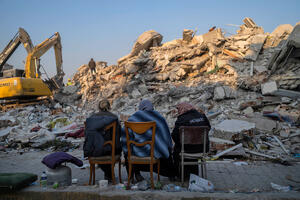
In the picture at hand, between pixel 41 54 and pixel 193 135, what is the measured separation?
17633mm

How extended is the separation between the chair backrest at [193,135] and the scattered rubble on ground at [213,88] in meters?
2.35

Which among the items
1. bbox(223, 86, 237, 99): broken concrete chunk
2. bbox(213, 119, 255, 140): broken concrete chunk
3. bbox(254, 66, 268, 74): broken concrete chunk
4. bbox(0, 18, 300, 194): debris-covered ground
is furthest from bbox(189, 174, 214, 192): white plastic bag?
bbox(254, 66, 268, 74): broken concrete chunk

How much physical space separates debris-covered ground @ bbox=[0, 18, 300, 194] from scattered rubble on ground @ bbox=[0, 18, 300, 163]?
26 millimetres

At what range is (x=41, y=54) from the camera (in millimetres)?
17688

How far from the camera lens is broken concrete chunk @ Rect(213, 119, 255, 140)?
5.57 m

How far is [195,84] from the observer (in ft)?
44.0

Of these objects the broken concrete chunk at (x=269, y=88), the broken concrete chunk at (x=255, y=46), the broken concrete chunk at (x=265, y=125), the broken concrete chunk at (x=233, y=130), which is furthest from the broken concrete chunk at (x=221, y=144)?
the broken concrete chunk at (x=255, y=46)

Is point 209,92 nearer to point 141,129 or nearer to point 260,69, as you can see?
point 260,69

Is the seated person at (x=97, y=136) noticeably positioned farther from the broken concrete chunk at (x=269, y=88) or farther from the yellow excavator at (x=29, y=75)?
the yellow excavator at (x=29, y=75)

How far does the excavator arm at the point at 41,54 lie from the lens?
16.8m

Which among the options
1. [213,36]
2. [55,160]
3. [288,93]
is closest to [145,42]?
[213,36]

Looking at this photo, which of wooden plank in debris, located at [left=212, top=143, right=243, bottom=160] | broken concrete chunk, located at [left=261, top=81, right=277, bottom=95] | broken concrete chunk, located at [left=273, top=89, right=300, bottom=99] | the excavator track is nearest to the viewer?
wooden plank in debris, located at [left=212, top=143, right=243, bottom=160]

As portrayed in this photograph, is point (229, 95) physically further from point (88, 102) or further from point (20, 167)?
point (88, 102)

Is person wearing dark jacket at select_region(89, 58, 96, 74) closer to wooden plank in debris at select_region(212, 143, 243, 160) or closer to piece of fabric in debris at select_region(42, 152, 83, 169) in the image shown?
wooden plank in debris at select_region(212, 143, 243, 160)
